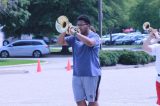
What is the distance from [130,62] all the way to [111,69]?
2.43 meters

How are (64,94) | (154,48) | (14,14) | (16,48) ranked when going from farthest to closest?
(16,48), (14,14), (64,94), (154,48)

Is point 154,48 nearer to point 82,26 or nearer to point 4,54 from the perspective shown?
point 82,26

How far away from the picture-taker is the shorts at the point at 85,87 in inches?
317

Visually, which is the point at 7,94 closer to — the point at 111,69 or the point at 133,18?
the point at 111,69

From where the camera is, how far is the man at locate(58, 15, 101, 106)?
26.2 ft

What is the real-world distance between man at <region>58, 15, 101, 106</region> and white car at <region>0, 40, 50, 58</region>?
37250 millimetres

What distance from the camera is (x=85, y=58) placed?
799 cm

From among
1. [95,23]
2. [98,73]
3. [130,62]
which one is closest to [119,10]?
[95,23]

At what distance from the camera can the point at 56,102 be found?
12.7m

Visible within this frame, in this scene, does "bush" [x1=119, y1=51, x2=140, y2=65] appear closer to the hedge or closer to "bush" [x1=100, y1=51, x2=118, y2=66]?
the hedge

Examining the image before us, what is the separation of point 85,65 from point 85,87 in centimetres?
35

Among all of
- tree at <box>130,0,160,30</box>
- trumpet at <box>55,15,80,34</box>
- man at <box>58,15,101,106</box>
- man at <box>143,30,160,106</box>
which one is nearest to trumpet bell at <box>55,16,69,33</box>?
trumpet at <box>55,15,80,34</box>

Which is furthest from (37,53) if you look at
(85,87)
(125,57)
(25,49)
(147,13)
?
(85,87)

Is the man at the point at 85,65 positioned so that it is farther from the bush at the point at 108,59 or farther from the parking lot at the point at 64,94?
the bush at the point at 108,59
